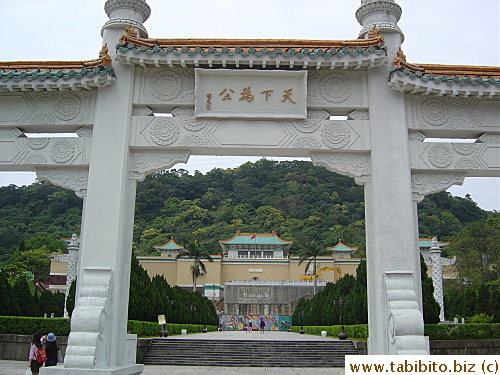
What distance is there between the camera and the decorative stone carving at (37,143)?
290 inches

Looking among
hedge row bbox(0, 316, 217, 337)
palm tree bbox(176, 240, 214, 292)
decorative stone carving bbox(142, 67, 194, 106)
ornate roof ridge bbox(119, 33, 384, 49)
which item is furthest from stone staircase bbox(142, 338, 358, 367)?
palm tree bbox(176, 240, 214, 292)

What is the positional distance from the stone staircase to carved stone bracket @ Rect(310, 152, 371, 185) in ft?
28.5

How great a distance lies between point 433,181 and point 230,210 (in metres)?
62.0

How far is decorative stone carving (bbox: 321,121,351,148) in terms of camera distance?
723 cm

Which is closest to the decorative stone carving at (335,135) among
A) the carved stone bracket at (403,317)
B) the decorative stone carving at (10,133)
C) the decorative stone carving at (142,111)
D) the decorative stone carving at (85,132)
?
the carved stone bracket at (403,317)

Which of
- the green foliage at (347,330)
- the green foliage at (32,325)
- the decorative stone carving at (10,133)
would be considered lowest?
the green foliage at (347,330)

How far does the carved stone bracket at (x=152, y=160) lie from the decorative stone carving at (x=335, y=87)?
2.24 metres

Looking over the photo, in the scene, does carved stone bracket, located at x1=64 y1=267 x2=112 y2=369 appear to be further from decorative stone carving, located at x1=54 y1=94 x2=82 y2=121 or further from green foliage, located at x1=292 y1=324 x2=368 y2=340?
green foliage, located at x1=292 y1=324 x2=368 y2=340

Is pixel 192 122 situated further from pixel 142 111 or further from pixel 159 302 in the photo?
pixel 159 302

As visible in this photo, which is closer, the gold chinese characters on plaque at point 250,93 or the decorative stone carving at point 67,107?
the gold chinese characters on plaque at point 250,93

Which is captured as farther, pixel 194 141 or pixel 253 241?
pixel 253 241

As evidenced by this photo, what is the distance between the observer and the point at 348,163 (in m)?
7.32

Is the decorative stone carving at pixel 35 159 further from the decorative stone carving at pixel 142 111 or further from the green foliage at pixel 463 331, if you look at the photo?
the green foliage at pixel 463 331

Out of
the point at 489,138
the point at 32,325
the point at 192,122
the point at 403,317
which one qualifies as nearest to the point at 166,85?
the point at 192,122
